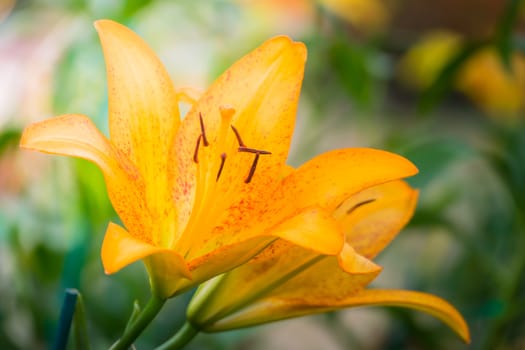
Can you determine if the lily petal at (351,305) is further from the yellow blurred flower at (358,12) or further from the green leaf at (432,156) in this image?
the yellow blurred flower at (358,12)

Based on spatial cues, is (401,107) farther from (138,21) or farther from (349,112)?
(138,21)

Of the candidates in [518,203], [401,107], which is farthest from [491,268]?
[401,107]

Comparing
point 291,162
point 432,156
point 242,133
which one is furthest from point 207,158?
point 291,162

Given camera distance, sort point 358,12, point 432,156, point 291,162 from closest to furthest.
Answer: point 432,156
point 291,162
point 358,12

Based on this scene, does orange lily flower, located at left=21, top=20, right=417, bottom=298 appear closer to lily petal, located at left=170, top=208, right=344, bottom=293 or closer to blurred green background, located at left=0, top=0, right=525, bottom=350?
lily petal, located at left=170, top=208, right=344, bottom=293

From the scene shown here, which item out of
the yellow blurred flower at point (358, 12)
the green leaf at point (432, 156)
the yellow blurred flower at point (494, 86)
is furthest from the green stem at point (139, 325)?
the yellow blurred flower at point (494, 86)

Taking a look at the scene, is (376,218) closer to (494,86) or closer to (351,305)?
(351,305)
